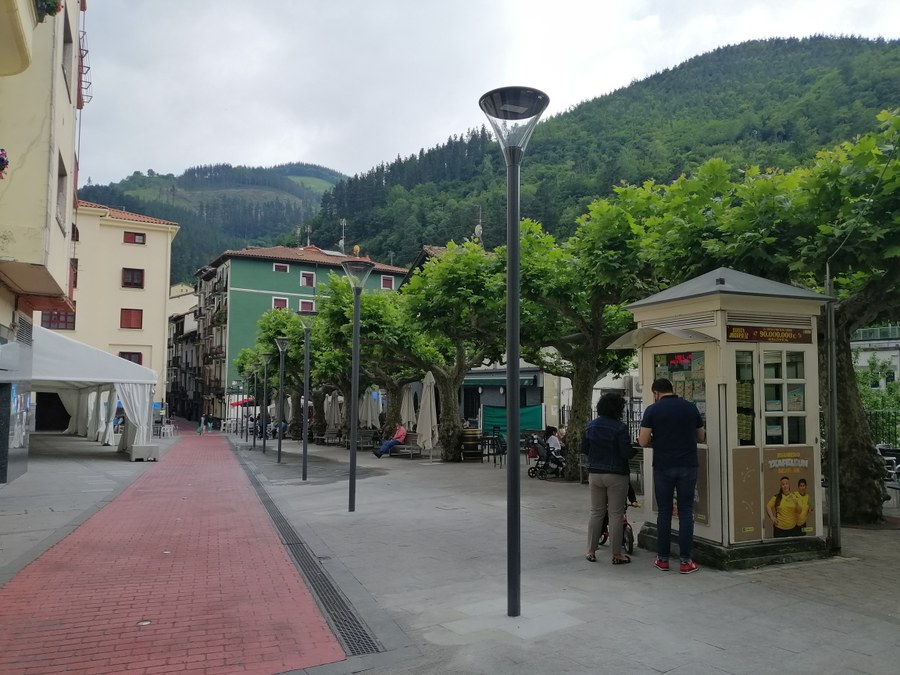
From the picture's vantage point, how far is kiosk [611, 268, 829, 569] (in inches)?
265

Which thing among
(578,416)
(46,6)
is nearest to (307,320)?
(578,416)

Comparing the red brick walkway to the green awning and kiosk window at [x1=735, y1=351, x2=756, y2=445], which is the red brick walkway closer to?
kiosk window at [x1=735, y1=351, x2=756, y2=445]

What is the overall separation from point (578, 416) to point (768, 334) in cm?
827

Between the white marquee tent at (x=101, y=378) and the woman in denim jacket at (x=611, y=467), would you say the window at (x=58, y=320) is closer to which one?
the white marquee tent at (x=101, y=378)

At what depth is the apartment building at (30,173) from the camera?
339 inches

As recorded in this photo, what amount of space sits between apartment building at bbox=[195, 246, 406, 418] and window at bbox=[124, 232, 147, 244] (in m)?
12.8

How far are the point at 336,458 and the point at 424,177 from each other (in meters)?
79.7

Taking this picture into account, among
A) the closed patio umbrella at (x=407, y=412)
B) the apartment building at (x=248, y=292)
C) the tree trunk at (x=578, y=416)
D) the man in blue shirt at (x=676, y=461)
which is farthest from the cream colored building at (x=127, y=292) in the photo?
the man in blue shirt at (x=676, y=461)

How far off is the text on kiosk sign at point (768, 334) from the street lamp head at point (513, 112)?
3.01 metres

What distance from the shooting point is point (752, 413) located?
22.7 ft

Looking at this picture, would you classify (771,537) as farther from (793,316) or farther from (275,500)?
(275,500)

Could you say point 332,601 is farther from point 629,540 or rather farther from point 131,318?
point 131,318

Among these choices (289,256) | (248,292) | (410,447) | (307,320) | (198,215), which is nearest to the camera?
(410,447)

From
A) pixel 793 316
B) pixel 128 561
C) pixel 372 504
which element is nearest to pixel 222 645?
pixel 128 561
